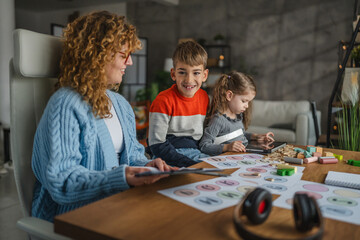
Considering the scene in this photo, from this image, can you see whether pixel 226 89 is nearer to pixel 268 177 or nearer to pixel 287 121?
pixel 268 177

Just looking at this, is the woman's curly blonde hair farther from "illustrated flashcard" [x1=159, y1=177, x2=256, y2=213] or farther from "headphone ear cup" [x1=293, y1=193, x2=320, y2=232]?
"headphone ear cup" [x1=293, y1=193, x2=320, y2=232]

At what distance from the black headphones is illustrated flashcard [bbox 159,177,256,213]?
0.33 ft

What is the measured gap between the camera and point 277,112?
5211 millimetres

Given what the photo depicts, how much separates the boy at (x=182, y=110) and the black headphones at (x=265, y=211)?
94cm

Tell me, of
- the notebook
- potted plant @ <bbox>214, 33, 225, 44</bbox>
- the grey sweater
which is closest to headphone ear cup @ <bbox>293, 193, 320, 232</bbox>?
the notebook

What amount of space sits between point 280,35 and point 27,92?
5872 millimetres

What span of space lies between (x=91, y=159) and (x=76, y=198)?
16cm

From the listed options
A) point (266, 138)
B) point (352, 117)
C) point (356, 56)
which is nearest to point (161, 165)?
point (266, 138)

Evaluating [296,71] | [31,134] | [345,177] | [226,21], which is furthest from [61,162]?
[226,21]

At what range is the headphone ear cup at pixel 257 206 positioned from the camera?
638mm

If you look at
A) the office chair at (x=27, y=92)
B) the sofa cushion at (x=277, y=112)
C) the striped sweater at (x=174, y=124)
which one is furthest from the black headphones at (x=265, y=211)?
the sofa cushion at (x=277, y=112)

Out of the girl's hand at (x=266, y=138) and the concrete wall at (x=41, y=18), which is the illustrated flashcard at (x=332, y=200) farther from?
the concrete wall at (x=41, y=18)

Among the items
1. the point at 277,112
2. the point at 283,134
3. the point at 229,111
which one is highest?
the point at 229,111

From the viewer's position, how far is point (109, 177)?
919 millimetres
